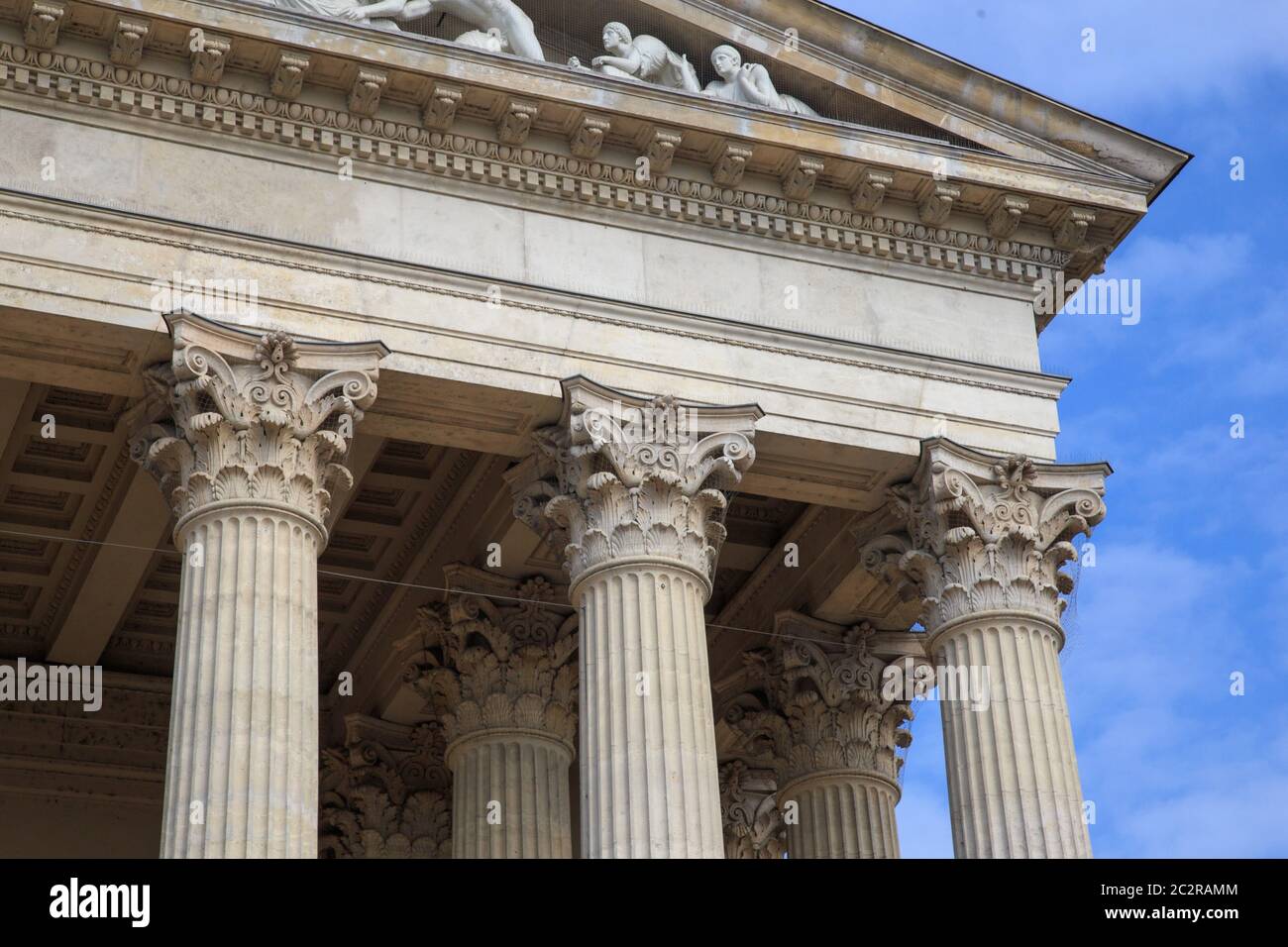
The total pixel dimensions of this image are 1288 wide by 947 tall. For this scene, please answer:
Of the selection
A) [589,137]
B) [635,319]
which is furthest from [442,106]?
[635,319]

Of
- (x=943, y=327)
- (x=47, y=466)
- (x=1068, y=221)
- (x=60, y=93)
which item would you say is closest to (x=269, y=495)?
(x=60, y=93)

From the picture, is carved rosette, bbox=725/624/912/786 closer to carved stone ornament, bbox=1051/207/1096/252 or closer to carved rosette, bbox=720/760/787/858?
carved rosette, bbox=720/760/787/858

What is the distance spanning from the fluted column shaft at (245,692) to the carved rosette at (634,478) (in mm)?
3549

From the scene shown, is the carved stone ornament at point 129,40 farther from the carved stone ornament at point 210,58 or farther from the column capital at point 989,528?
the column capital at point 989,528

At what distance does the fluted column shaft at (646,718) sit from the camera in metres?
28.4

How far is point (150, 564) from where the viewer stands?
36781 mm

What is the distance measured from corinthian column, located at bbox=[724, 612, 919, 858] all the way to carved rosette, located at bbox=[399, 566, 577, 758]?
3358 mm

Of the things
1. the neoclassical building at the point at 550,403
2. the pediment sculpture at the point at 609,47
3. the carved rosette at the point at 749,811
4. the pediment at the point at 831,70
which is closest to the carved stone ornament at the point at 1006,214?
the neoclassical building at the point at 550,403

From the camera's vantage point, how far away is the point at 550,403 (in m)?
30.8

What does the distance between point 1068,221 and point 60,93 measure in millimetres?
13816

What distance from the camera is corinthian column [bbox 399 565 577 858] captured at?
112ft

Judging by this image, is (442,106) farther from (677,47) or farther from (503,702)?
(503,702)

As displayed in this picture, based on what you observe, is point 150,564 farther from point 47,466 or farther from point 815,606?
point 815,606

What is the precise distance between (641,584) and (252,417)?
17.0 feet
